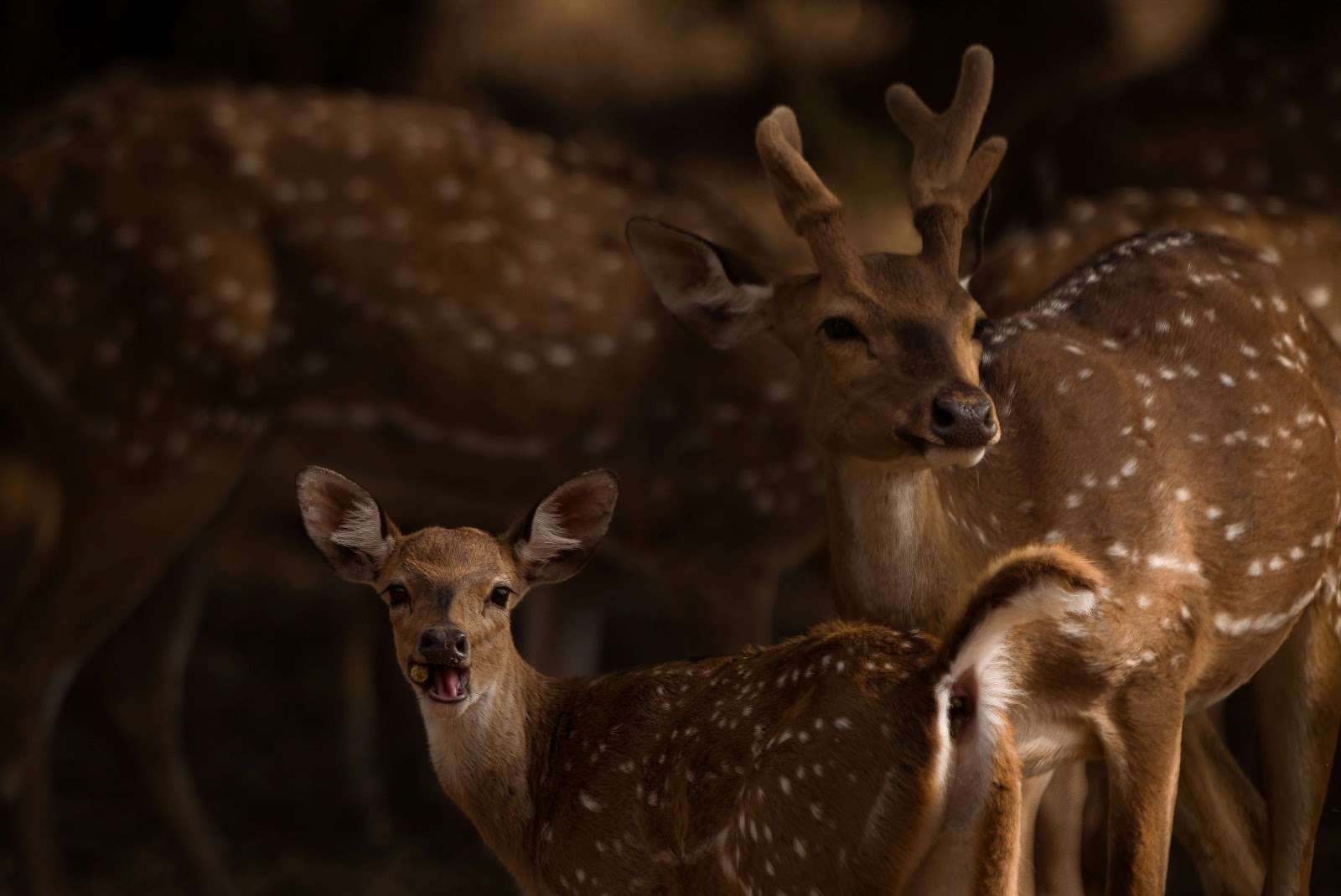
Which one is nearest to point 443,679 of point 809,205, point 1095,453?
point 809,205

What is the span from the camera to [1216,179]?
596cm

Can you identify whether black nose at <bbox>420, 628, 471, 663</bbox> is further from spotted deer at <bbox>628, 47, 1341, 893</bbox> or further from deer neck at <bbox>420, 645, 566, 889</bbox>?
spotted deer at <bbox>628, 47, 1341, 893</bbox>

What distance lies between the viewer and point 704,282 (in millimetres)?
4133

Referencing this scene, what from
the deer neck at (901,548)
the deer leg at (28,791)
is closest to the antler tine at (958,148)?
the deer neck at (901,548)

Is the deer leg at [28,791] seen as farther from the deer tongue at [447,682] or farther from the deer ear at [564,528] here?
the deer tongue at [447,682]

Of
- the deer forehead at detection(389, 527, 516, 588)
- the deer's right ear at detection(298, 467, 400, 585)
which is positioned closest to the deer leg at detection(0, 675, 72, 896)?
the deer's right ear at detection(298, 467, 400, 585)

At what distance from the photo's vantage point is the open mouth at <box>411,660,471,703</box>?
11.6 ft

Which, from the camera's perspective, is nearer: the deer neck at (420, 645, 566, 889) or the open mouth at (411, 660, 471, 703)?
the open mouth at (411, 660, 471, 703)

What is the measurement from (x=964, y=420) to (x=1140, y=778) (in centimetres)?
69

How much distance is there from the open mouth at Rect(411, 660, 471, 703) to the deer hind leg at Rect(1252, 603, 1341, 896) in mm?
1699

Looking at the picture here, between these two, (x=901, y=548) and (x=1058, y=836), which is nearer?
(x=901, y=548)

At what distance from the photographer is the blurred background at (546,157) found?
5.59m

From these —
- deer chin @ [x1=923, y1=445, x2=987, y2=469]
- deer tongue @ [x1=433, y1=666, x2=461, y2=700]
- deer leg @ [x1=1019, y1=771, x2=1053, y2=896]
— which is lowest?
deer leg @ [x1=1019, y1=771, x2=1053, y2=896]

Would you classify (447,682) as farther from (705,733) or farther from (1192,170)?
(1192,170)
